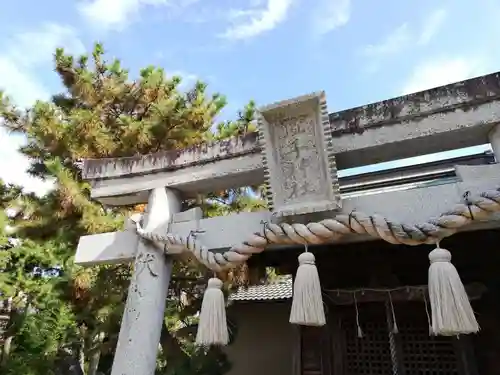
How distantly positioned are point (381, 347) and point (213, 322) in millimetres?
2243

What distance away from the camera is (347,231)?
252 cm

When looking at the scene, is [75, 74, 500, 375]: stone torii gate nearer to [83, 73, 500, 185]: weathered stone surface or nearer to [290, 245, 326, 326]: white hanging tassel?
[83, 73, 500, 185]: weathered stone surface

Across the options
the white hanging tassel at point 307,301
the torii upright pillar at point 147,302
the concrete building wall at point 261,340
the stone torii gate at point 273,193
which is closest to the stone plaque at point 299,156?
the stone torii gate at point 273,193

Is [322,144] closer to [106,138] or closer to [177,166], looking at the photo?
[177,166]

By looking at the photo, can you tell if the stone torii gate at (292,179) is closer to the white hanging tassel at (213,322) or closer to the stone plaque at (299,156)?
the stone plaque at (299,156)

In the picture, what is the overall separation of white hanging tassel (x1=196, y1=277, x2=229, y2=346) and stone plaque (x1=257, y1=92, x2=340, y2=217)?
74 centimetres

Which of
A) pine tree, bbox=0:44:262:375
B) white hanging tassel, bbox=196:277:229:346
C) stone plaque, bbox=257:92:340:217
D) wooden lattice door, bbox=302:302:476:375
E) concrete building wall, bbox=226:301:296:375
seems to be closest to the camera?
white hanging tassel, bbox=196:277:229:346

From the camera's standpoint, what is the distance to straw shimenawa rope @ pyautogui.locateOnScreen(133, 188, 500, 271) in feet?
7.38

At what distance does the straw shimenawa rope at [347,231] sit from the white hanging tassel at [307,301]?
0.80 ft

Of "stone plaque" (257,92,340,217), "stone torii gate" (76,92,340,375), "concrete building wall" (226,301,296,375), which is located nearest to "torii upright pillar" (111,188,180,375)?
"stone torii gate" (76,92,340,375)

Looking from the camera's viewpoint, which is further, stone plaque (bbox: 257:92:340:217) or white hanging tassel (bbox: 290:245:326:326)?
stone plaque (bbox: 257:92:340:217)

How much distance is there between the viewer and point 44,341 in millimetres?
4531

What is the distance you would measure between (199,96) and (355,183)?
10.1 ft

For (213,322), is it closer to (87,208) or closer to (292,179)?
(292,179)
